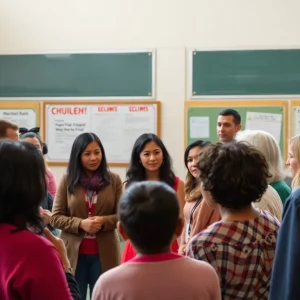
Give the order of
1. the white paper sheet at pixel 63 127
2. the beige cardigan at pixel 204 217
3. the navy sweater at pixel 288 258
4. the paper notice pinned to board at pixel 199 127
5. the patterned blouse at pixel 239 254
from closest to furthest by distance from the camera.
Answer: the navy sweater at pixel 288 258, the patterned blouse at pixel 239 254, the beige cardigan at pixel 204 217, the paper notice pinned to board at pixel 199 127, the white paper sheet at pixel 63 127

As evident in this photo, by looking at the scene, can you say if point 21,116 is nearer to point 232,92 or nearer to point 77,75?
point 77,75

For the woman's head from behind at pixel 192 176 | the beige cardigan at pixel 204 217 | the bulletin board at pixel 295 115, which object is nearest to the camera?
the beige cardigan at pixel 204 217

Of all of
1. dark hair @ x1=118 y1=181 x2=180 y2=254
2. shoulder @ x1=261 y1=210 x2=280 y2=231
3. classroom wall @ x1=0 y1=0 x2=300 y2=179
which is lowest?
shoulder @ x1=261 y1=210 x2=280 y2=231

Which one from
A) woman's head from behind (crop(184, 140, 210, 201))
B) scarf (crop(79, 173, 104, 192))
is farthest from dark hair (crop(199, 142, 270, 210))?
scarf (crop(79, 173, 104, 192))

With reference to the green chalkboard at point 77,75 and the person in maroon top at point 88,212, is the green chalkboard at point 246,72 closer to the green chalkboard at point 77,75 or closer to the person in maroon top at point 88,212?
the green chalkboard at point 77,75

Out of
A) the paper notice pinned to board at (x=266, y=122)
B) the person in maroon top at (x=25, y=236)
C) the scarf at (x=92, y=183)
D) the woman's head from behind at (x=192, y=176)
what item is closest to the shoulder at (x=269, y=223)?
the person in maroon top at (x=25, y=236)

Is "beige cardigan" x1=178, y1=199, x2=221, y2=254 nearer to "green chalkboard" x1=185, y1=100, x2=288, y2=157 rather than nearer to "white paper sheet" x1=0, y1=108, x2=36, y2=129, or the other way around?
"green chalkboard" x1=185, y1=100, x2=288, y2=157

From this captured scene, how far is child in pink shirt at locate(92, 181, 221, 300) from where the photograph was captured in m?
1.23

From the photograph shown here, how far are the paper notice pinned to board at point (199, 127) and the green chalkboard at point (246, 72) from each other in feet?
0.76

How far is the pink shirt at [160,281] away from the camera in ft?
4.03

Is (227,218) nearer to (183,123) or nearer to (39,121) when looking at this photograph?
(183,123)

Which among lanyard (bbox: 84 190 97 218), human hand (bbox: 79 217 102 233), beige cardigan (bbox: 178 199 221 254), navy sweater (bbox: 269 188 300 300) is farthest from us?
lanyard (bbox: 84 190 97 218)

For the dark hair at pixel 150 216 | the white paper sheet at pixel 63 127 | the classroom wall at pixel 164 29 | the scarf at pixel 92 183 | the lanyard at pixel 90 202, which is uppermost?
the classroom wall at pixel 164 29

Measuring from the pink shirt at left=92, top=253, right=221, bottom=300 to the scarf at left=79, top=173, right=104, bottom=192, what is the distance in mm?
1849
